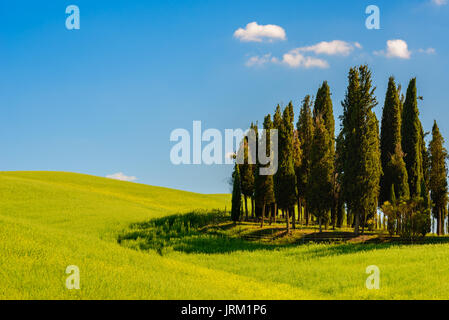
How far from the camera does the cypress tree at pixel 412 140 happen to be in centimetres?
4697

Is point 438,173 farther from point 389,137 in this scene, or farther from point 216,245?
point 216,245

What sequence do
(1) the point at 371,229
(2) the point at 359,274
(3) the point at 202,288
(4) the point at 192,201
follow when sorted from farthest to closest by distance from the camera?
(4) the point at 192,201 → (1) the point at 371,229 → (2) the point at 359,274 → (3) the point at 202,288

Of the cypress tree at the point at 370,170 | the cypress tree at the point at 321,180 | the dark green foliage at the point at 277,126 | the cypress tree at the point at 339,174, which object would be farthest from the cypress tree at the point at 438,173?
the dark green foliage at the point at 277,126

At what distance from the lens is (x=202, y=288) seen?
17875mm

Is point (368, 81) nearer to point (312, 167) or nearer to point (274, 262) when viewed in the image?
point (312, 167)

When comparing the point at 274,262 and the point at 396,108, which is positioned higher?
the point at 396,108

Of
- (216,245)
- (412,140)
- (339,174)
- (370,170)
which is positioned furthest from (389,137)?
(216,245)

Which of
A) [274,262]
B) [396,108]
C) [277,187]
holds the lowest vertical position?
[274,262]

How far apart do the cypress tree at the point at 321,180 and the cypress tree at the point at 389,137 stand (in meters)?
10.4

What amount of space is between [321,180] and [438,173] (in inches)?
798

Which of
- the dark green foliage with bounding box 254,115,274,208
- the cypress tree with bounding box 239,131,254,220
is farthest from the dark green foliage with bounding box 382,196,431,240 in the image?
the cypress tree with bounding box 239,131,254,220
